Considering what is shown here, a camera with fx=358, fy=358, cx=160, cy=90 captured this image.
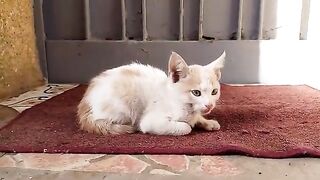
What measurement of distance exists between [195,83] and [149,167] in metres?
0.31

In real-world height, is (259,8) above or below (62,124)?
above

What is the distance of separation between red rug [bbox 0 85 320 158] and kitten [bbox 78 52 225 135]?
0.14 ft

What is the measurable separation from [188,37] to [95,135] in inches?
52.7

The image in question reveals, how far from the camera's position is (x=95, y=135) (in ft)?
3.87

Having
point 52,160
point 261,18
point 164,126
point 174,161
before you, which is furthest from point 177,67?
point 261,18

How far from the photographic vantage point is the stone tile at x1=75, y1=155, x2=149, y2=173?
926 mm

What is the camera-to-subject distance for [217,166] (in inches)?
37.2

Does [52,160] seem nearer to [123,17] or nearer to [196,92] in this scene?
[196,92]

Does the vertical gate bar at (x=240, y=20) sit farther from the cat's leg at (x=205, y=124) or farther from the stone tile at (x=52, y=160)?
the stone tile at (x=52, y=160)

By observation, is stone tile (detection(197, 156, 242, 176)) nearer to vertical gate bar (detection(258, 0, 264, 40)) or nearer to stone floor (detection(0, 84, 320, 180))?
stone floor (detection(0, 84, 320, 180))

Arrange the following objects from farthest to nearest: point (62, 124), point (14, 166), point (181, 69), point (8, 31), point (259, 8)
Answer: point (259, 8)
point (8, 31)
point (62, 124)
point (181, 69)
point (14, 166)

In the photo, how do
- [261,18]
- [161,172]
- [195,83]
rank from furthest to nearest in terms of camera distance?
1. [261,18]
2. [195,83]
3. [161,172]

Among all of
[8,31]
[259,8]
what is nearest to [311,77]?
[259,8]

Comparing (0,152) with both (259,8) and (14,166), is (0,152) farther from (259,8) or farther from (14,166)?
(259,8)
